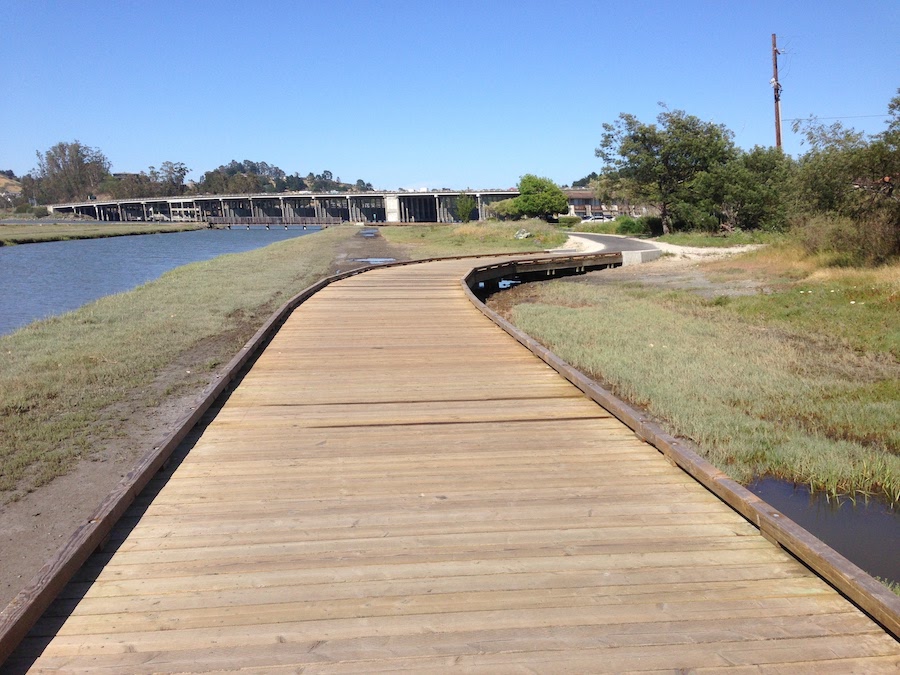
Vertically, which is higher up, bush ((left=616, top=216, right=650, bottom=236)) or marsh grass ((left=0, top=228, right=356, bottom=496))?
bush ((left=616, top=216, right=650, bottom=236))

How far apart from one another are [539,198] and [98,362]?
8531 centimetres

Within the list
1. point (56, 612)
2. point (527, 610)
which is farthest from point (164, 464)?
point (527, 610)

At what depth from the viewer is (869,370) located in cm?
957

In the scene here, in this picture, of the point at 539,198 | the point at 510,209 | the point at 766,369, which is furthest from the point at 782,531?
the point at 510,209

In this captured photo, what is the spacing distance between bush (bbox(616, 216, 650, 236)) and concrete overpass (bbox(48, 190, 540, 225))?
9289cm

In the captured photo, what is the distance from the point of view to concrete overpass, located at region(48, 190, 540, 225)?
152 m

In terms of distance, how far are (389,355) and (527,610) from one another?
629 cm

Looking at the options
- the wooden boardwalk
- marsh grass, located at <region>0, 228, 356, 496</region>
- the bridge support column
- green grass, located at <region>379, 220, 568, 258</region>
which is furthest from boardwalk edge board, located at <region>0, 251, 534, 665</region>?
the bridge support column

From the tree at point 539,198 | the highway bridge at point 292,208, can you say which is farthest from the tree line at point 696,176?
the highway bridge at point 292,208

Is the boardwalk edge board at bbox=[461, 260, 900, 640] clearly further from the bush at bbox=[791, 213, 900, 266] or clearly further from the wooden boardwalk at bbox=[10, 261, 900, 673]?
the bush at bbox=[791, 213, 900, 266]

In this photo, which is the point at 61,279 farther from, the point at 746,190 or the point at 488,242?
the point at 746,190

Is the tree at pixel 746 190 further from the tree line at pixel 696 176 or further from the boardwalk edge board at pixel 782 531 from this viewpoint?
the boardwalk edge board at pixel 782 531

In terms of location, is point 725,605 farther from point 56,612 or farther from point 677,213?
point 677,213

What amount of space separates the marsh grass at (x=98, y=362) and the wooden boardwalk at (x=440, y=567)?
1.95 meters
